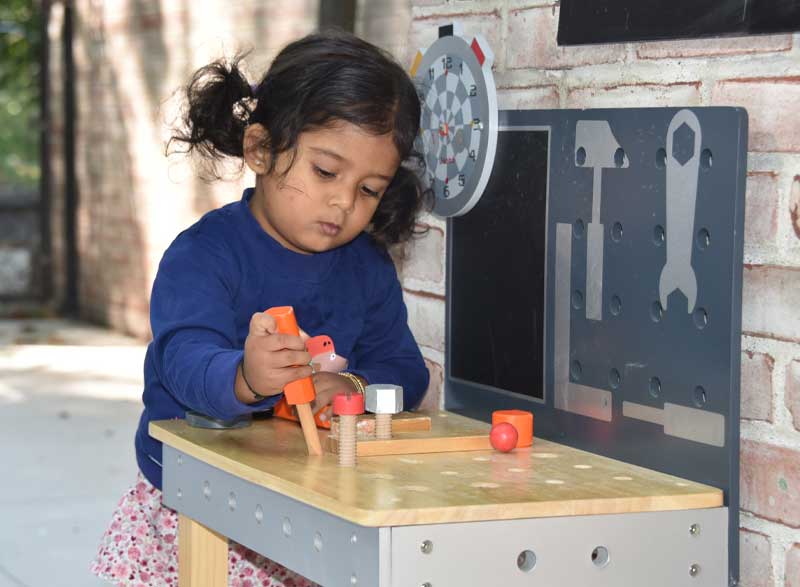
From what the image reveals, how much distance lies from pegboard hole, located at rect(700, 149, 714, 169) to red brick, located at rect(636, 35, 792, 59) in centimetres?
14

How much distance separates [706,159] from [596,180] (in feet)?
0.76

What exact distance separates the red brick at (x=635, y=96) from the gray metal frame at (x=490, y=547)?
21.8 inches

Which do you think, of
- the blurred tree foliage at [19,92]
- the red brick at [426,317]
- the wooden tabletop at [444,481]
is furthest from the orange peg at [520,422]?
the blurred tree foliage at [19,92]

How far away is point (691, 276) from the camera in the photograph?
70.4 inches

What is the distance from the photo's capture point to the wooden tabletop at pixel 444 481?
1546 mm

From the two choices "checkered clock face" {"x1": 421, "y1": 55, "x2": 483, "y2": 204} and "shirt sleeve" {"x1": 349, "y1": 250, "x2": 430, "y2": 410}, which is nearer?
"checkered clock face" {"x1": 421, "y1": 55, "x2": 483, "y2": 204}

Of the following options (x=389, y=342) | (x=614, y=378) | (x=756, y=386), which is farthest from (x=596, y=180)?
(x=389, y=342)

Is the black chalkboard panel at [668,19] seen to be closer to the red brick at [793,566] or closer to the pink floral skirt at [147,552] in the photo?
the red brick at [793,566]

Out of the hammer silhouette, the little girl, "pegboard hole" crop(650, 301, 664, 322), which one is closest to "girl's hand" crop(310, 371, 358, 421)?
the little girl

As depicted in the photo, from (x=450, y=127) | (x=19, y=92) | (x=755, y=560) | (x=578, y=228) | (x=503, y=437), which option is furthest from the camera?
(x=19, y=92)

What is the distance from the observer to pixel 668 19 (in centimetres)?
188

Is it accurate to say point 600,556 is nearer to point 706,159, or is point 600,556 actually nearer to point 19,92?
point 706,159

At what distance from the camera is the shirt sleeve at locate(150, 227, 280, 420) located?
6.34 feet

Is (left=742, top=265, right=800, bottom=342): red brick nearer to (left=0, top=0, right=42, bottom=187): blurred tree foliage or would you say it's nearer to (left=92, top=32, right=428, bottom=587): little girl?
(left=92, top=32, right=428, bottom=587): little girl
